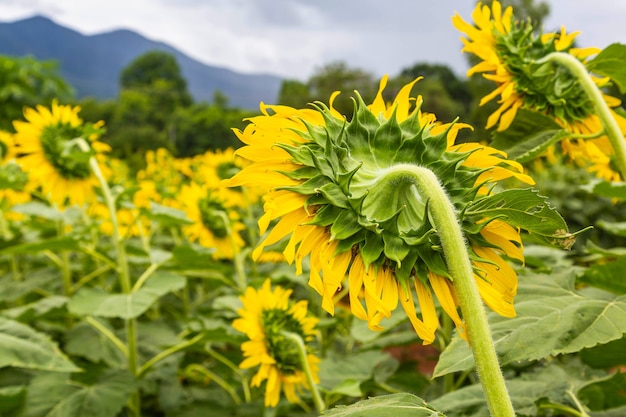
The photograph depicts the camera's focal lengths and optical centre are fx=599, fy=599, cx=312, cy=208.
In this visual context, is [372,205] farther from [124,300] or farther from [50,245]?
[50,245]

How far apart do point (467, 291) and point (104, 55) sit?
14032cm

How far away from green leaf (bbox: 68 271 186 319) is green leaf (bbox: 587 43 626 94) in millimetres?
1137

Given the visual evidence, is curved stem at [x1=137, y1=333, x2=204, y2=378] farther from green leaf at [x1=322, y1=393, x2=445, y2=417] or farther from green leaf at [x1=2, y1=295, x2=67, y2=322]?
green leaf at [x1=322, y1=393, x2=445, y2=417]

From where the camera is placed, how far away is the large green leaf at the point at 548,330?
2.38 feet

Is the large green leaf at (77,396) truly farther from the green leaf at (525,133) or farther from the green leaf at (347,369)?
the green leaf at (525,133)

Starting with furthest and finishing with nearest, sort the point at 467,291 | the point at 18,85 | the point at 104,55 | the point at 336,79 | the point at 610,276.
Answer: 1. the point at 104,55
2. the point at 336,79
3. the point at 18,85
4. the point at 610,276
5. the point at 467,291

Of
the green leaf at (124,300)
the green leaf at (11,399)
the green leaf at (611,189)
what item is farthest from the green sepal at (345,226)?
the green leaf at (11,399)

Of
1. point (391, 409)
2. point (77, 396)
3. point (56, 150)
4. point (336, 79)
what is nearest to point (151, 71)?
point (336, 79)

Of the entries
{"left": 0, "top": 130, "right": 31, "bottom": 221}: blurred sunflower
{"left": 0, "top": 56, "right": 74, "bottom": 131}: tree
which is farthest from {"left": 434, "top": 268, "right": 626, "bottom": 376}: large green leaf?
{"left": 0, "top": 56, "right": 74, "bottom": 131}: tree

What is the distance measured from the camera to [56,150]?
1881 millimetres

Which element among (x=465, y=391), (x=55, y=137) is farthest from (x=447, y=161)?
(x=55, y=137)

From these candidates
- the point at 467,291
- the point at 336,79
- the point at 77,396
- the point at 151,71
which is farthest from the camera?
the point at 151,71

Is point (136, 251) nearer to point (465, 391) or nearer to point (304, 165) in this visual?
point (465, 391)

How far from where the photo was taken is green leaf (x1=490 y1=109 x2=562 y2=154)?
103cm
